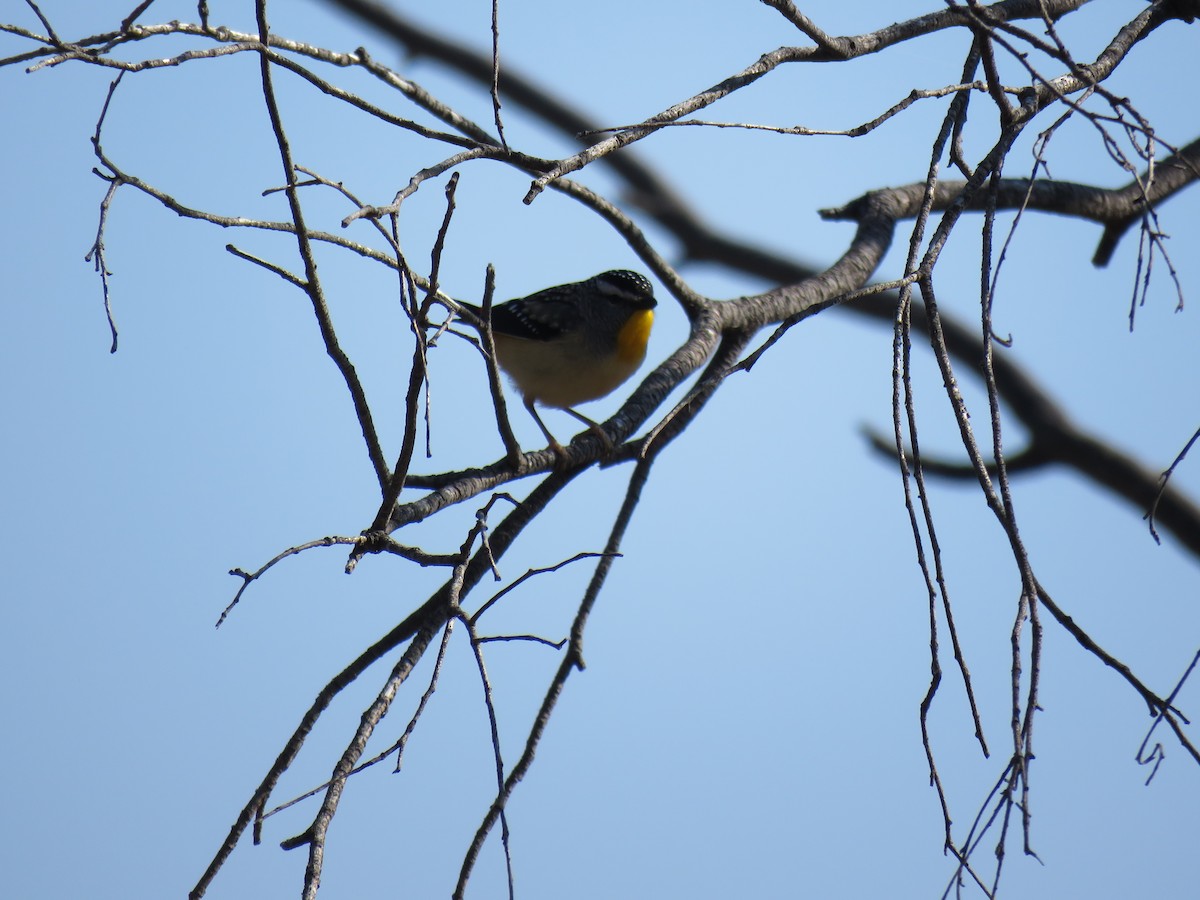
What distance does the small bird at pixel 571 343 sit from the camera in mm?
7160

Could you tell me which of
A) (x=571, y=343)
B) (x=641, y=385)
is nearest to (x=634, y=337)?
(x=571, y=343)

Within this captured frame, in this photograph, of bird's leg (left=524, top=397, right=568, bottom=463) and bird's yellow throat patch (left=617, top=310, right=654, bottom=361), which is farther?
bird's yellow throat patch (left=617, top=310, right=654, bottom=361)

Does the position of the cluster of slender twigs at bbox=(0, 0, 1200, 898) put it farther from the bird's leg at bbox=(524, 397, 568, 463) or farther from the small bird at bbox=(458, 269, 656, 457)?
the small bird at bbox=(458, 269, 656, 457)

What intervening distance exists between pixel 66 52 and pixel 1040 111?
2.79 metres

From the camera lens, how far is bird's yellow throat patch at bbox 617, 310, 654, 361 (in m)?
7.28

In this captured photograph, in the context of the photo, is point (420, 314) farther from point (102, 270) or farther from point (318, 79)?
point (102, 270)

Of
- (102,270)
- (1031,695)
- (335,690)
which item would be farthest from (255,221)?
(1031,695)

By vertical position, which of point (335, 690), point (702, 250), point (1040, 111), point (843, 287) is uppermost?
point (702, 250)

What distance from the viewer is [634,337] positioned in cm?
735

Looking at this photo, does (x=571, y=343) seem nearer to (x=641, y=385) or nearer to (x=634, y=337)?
(x=634, y=337)

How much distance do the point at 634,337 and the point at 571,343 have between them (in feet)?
1.45

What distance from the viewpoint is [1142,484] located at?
26.3ft

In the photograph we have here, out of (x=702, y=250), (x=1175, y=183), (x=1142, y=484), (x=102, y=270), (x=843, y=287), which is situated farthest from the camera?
(x=702, y=250)

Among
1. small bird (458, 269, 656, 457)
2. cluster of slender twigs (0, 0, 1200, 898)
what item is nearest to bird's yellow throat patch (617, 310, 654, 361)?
small bird (458, 269, 656, 457)
